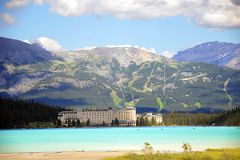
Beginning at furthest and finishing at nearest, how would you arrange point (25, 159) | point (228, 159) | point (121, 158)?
point (25, 159), point (121, 158), point (228, 159)

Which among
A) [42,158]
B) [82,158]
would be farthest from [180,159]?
[42,158]

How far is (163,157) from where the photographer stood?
5962cm

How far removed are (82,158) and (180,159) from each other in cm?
1364

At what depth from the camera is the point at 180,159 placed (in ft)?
189

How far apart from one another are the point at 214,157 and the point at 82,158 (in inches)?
626

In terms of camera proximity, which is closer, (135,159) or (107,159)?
(135,159)

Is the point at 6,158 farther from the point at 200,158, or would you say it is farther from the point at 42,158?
the point at 200,158

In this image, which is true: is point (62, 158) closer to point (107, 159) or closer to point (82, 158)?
point (82, 158)

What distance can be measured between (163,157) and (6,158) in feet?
64.2

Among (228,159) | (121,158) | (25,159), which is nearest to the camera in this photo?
(228,159)

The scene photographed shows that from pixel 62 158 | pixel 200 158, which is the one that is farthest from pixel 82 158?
pixel 200 158

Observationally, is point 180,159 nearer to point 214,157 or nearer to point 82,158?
point 214,157

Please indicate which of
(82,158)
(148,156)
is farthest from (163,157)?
(82,158)

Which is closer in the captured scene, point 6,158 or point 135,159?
point 135,159
